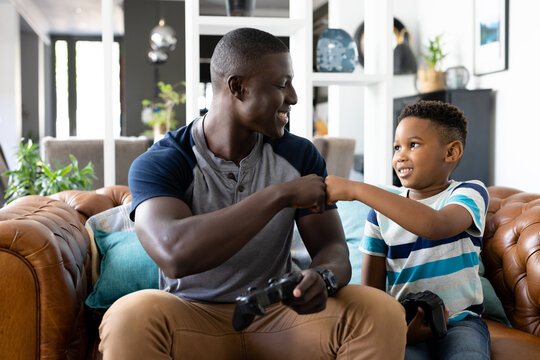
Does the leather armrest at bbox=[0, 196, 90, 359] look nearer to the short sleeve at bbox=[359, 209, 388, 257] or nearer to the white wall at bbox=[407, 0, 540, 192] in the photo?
the short sleeve at bbox=[359, 209, 388, 257]

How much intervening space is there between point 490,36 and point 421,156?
3777 mm

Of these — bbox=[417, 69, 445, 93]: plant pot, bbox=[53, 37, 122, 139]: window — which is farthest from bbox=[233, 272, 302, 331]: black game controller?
bbox=[53, 37, 122, 139]: window

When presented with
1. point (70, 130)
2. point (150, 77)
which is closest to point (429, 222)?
point (150, 77)

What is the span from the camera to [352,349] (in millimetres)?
1164

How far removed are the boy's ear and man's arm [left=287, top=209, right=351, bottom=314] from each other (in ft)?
1.14

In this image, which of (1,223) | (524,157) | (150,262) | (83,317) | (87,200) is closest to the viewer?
(1,223)

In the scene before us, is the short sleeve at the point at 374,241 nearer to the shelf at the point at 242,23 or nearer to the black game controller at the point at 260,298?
the black game controller at the point at 260,298

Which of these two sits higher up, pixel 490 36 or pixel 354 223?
pixel 490 36

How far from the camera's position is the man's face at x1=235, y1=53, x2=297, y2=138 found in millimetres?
1368

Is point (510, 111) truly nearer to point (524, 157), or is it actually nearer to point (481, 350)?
point (524, 157)

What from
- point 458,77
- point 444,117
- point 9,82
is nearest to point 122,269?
point 444,117

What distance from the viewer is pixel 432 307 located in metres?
1.29

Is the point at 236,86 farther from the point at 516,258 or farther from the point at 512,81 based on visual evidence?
the point at 512,81

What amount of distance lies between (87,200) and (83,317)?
0.56 meters
